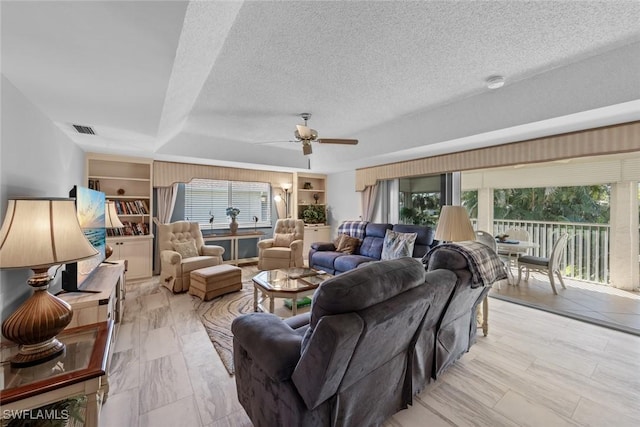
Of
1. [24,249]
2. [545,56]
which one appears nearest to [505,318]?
[545,56]

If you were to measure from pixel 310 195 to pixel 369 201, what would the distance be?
186 cm

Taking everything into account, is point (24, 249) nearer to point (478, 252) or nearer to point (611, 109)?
point (478, 252)

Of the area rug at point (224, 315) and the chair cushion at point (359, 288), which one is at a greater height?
the chair cushion at point (359, 288)

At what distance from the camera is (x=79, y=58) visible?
136 cm

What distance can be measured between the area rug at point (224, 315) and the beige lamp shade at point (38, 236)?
141 cm

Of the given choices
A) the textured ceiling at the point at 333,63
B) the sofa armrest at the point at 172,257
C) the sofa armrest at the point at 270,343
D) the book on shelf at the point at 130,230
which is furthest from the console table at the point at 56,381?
the book on shelf at the point at 130,230

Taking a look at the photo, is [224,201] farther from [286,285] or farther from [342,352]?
[342,352]

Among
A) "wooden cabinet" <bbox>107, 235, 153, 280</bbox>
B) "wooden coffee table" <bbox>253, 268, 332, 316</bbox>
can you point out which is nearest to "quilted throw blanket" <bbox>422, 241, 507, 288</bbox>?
"wooden coffee table" <bbox>253, 268, 332, 316</bbox>

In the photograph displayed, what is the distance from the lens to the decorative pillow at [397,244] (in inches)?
152

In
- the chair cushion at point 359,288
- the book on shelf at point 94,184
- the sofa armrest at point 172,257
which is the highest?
the book on shelf at point 94,184

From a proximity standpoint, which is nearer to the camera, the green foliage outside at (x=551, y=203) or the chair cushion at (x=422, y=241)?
the chair cushion at (x=422, y=241)

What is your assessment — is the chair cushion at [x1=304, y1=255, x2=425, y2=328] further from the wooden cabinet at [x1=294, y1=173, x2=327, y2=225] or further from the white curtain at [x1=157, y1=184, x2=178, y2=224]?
the wooden cabinet at [x1=294, y1=173, x2=327, y2=225]

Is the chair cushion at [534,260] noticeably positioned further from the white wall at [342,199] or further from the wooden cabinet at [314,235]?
the wooden cabinet at [314,235]

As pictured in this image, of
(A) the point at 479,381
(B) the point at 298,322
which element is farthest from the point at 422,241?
(B) the point at 298,322
